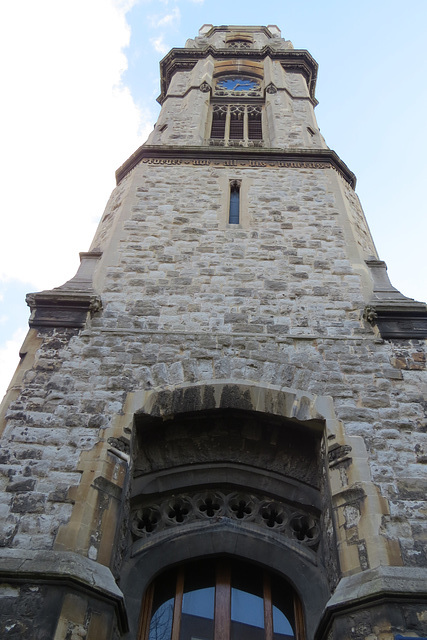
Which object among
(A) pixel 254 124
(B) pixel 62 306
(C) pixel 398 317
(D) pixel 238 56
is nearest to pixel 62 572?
(B) pixel 62 306

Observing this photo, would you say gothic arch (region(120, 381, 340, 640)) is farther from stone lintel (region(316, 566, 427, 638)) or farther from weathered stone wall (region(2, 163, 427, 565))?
stone lintel (region(316, 566, 427, 638))

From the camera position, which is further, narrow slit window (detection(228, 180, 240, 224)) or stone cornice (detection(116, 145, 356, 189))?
stone cornice (detection(116, 145, 356, 189))

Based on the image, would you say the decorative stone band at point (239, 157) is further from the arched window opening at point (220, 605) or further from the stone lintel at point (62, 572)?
the stone lintel at point (62, 572)

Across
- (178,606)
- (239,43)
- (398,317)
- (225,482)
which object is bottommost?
(178,606)

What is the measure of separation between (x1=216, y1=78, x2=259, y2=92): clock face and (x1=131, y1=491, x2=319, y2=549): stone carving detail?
46.5ft

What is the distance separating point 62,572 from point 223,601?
2.12 meters

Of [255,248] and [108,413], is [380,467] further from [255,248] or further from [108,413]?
[255,248]

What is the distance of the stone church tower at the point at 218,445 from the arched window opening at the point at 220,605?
2 centimetres

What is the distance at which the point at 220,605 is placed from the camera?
6129mm

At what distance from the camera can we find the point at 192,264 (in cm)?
876

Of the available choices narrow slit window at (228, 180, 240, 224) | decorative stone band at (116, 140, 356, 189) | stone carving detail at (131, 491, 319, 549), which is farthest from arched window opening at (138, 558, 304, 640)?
decorative stone band at (116, 140, 356, 189)

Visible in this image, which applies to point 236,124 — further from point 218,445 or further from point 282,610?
point 282,610

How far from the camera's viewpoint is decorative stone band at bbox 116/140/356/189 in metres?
11.6

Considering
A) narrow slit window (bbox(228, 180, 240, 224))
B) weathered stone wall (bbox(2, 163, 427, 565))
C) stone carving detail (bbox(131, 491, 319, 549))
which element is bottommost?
stone carving detail (bbox(131, 491, 319, 549))
